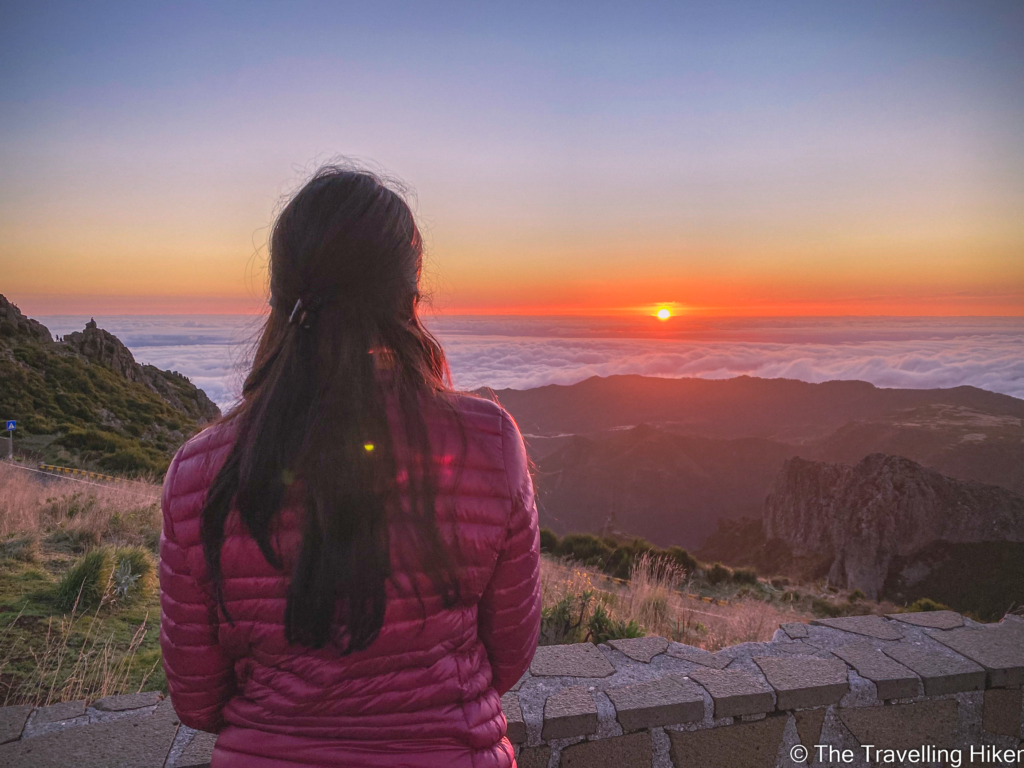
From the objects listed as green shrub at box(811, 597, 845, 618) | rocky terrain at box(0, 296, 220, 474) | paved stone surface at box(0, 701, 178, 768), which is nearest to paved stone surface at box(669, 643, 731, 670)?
paved stone surface at box(0, 701, 178, 768)

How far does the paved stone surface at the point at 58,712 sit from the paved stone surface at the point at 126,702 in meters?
0.04

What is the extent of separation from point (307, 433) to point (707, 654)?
2111 millimetres

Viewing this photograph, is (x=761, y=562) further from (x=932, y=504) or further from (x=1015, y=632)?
(x=1015, y=632)

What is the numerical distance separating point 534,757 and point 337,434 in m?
1.38

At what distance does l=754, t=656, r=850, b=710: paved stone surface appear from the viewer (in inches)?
82.4

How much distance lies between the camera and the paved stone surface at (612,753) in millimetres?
1916

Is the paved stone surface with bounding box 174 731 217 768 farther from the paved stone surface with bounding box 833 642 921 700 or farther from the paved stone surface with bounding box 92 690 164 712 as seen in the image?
the paved stone surface with bounding box 833 642 921 700

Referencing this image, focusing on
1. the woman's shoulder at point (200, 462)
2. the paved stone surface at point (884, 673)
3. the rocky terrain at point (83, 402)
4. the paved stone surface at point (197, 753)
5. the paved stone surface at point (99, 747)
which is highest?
the woman's shoulder at point (200, 462)

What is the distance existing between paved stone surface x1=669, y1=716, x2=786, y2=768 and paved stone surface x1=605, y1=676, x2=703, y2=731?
0.07 metres

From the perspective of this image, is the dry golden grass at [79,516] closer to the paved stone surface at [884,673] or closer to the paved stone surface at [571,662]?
the paved stone surface at [571,662]

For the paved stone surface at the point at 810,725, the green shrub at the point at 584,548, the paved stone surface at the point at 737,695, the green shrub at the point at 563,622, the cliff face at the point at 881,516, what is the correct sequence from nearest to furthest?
the paved stone surface at the point at 737,695 < the paved stone surface at the point at 810,725 < the green shrub at the point at 563,622 < the green shrub at the point at 584,548 < the cliff face at the point at 881,516

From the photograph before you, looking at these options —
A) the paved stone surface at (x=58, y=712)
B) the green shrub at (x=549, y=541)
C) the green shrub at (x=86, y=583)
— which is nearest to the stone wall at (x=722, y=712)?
the paved stone surface at (x=58, y=712)

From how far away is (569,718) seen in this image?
1.89m

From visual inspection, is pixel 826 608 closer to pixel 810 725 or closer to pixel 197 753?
pixel 810 725
